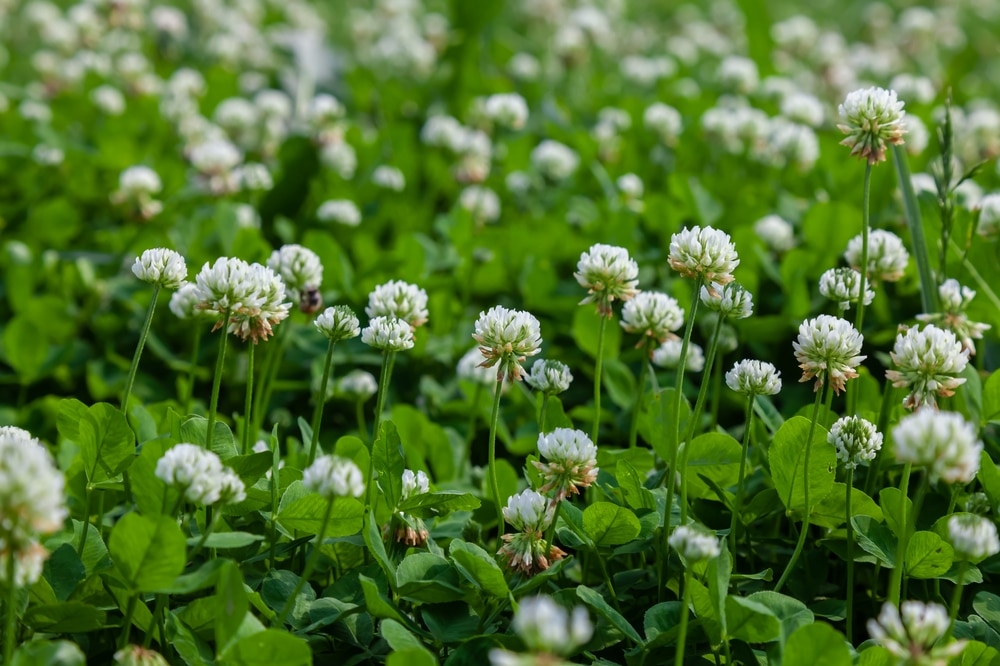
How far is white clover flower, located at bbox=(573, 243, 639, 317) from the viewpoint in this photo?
165 cm

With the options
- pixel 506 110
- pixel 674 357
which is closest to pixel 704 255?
pixel 674 357

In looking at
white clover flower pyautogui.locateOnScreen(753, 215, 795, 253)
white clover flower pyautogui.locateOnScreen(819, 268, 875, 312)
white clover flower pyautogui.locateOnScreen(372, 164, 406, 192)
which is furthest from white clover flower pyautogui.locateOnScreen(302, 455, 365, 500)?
white clover flower pyautogui.locateOnScreen(372, 164, 406, 192)

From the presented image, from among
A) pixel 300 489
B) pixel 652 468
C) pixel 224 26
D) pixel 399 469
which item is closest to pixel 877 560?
pixel 652 468

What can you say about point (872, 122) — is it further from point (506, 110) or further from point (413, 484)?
point (506, 110)

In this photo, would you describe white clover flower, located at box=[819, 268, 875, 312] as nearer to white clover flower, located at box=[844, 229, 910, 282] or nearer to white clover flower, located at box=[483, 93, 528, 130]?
white clover flower, located at box=[844, 229, 910, 282]

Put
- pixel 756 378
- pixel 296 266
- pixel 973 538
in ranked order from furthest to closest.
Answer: pixel 296 266
pixel 756 378
pixel 973 538

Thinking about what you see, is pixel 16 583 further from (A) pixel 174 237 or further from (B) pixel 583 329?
(A) pixel 174 237

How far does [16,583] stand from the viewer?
121 centimetres

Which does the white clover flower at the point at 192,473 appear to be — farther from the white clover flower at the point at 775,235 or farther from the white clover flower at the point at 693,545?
the white clover flower at the point at 775,235

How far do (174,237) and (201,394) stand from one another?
451 millimetres

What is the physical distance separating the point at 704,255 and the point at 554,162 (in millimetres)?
1896

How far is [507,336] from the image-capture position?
1.57 metres

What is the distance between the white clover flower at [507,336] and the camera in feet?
5.13

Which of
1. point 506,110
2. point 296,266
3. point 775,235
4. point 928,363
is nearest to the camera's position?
point 928,363
